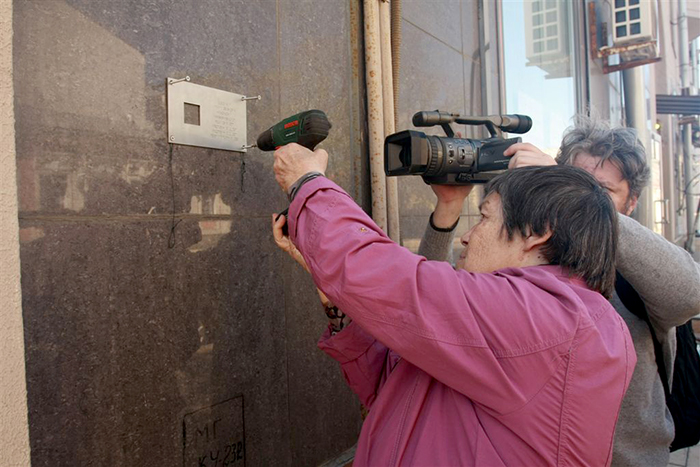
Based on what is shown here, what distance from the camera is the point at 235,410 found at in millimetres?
2070

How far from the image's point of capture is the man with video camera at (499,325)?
1.10 meters

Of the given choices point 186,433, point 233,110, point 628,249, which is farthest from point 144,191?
point 628,249

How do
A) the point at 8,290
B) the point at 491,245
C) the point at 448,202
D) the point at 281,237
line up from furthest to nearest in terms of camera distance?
the point at 448,202 → the point at 281,237 → the point at 491,245 → the point at 8,290

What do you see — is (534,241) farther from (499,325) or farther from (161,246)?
(161,246)

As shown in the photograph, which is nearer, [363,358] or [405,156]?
[363,358]

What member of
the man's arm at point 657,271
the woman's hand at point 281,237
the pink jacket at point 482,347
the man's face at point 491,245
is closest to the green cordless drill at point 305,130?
the woman's hand at point 281,237

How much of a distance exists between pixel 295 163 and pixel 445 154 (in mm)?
577

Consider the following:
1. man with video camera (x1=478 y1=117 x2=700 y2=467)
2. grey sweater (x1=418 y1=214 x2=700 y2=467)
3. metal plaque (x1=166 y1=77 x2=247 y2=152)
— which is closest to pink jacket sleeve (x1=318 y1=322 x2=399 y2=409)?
man with video camera (x1=478 y1=117 x2=700 y2=467)

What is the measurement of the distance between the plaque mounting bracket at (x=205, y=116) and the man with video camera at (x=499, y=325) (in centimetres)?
74

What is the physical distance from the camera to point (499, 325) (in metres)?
1.10

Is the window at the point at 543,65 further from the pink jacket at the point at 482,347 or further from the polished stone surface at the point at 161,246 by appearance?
the pink jacket at the point at 482,347

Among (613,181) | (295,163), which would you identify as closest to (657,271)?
(613,181)

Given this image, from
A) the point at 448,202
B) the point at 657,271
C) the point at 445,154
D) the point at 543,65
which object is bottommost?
the point at 657,271

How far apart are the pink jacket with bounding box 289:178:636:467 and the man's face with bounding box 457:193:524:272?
9cm
